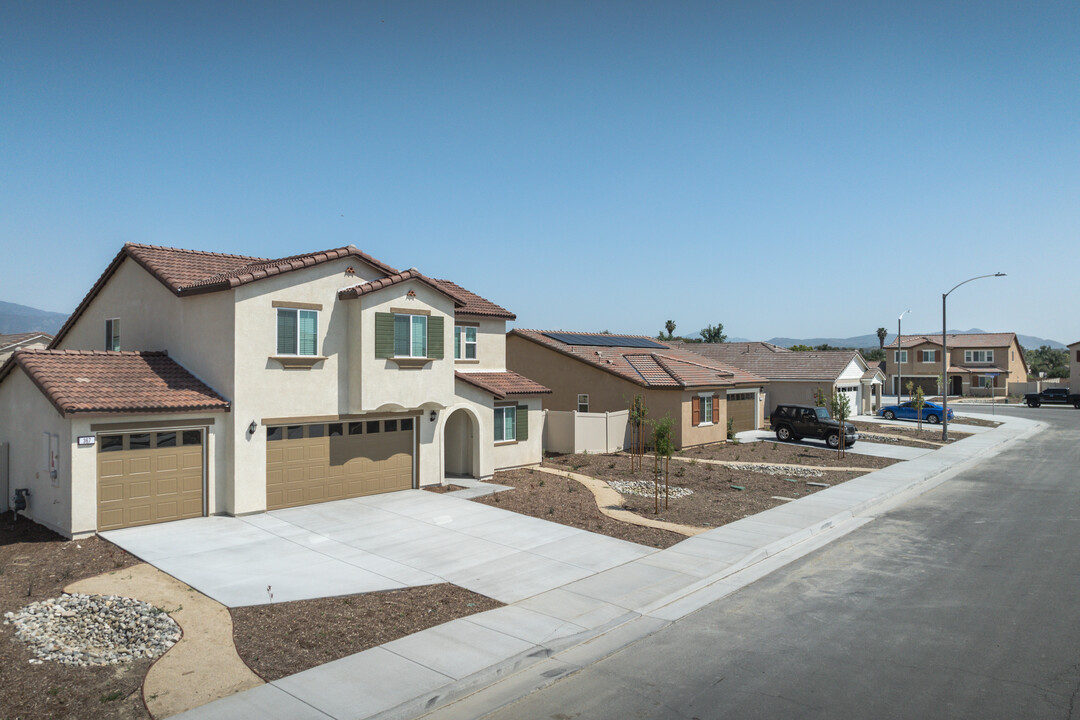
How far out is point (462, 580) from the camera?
12.4m

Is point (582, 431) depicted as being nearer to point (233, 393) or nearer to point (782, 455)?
point (782, 455)

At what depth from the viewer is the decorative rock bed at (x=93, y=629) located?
29.2 feet

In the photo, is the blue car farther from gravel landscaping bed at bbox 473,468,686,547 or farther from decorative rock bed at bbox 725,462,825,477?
gravel landscaping bed at bbox 473,468,686,547

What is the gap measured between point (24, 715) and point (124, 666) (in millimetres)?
1298

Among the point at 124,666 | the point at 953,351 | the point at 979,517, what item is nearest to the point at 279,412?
the point at 124,666

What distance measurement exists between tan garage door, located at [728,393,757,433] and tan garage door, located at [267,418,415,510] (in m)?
20.9

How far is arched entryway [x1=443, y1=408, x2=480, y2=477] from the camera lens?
2272 cm

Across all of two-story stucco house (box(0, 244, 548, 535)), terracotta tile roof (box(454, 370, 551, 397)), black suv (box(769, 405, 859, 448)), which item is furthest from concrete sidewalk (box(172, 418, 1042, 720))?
black suv (box(769, 405, 859, 448))

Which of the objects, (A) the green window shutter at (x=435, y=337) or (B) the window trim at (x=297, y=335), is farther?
(A) the green window shutter at (x=435, y=337)

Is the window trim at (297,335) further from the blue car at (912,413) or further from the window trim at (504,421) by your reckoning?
the blue car at (912,413)

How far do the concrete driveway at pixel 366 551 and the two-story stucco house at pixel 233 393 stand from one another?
3.16 feet

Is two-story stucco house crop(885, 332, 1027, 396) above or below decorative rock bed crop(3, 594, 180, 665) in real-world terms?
above

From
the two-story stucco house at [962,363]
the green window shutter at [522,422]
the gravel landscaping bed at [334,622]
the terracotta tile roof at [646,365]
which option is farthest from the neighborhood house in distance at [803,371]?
the gravel landscaping bed at [334,622]

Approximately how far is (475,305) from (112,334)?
11.6 metres
